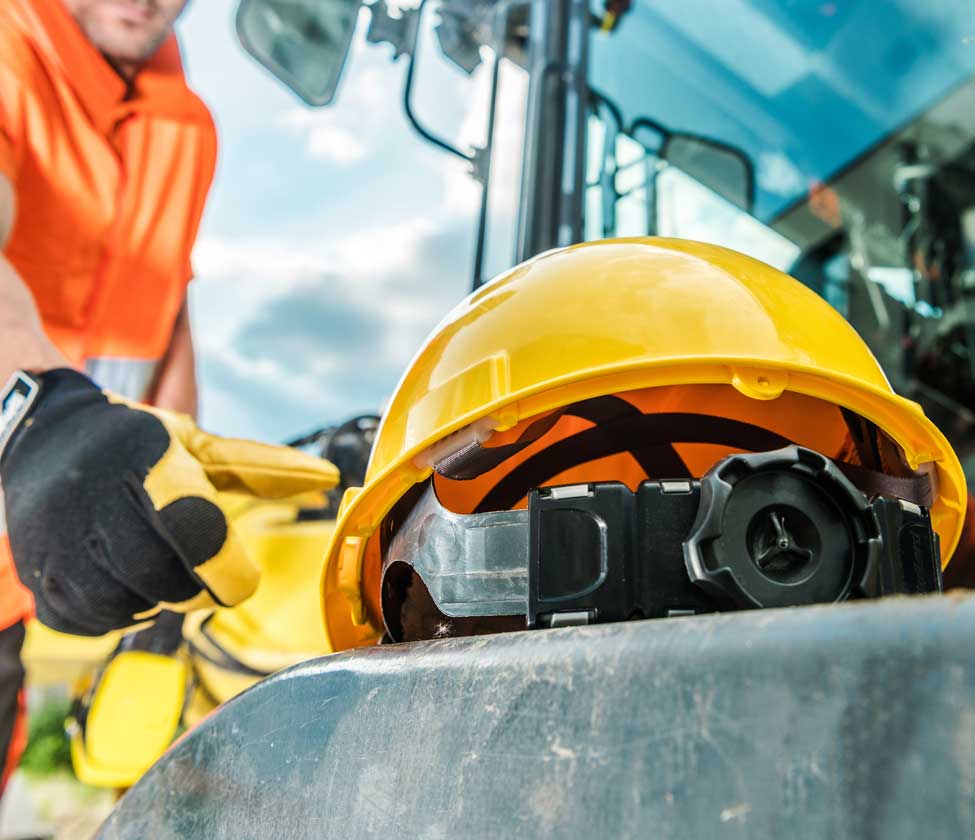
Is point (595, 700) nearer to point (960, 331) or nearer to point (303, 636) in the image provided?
point (303, 636)

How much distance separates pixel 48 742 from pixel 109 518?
5.19 ft

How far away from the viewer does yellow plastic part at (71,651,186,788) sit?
6.55 ft

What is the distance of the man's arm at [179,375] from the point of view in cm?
248

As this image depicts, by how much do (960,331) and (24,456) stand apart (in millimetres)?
2279

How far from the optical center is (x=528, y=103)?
83.5 inches

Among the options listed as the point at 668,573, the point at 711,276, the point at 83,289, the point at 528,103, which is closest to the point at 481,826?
the point at 668,573

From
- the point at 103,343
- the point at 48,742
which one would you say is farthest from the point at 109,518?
the point at 48,742

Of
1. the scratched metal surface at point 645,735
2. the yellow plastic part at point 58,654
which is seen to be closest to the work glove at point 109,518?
the scratched metal surface at point 645,735

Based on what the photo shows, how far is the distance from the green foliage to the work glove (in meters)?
1.31

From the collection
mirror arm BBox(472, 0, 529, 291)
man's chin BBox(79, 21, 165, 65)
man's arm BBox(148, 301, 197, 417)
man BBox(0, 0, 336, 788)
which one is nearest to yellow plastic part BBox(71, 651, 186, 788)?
man BBox(0, 0, 336, 788)

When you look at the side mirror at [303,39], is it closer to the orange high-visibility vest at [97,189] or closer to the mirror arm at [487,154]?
the orange high-visibility vest at [97,189]

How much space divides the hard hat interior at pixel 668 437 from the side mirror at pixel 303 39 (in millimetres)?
1952

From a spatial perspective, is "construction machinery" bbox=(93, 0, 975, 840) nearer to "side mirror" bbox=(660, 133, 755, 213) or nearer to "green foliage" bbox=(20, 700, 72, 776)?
"side mirror" bbox=(660, 133, 755, 213)

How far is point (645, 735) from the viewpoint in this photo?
1.14ft
